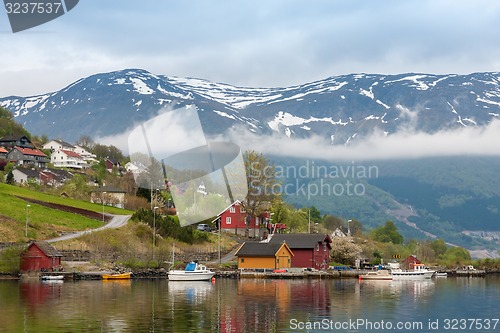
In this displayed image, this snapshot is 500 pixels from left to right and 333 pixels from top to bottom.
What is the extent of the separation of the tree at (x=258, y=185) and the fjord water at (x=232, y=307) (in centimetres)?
4105

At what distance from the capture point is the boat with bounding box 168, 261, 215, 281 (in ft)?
259

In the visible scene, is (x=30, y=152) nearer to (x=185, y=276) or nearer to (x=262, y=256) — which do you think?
(x=262, y=256)

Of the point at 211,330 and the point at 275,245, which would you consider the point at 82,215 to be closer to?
the point at 275,245

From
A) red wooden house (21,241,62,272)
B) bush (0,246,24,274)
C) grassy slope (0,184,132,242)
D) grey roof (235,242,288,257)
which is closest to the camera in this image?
bush (0,246,24,274)

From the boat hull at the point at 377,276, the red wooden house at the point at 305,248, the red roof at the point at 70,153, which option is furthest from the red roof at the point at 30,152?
the boat hull at the point at 377,276

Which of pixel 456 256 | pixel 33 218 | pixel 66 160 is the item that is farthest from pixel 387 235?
pixel 33 218

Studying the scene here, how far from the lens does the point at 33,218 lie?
93.0 m

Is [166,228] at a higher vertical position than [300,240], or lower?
higher

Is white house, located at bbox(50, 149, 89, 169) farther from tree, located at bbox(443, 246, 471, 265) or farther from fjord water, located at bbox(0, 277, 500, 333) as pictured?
fjord water, located at bbox(0, 277, 500, 333)

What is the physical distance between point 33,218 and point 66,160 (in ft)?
328

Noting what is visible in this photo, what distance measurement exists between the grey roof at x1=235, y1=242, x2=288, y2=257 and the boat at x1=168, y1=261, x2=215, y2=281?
1098 centimetres

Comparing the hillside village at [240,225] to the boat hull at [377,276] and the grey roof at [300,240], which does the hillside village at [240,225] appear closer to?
the grey roof at [300,240]

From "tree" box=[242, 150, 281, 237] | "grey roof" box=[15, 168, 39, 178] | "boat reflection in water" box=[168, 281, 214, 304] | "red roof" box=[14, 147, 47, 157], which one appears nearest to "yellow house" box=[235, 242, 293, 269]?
"boat reflection in water" box=[168, 281, 214, 304]

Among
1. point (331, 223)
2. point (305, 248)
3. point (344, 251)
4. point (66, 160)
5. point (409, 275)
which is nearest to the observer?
point (409, 275)
